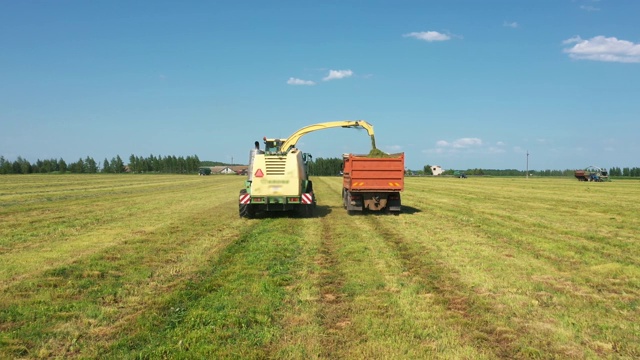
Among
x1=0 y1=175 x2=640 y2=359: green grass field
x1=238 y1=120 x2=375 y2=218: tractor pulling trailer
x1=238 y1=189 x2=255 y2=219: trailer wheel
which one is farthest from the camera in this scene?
x1=238 y1=189 x2=255 y2=219: trailer wheel

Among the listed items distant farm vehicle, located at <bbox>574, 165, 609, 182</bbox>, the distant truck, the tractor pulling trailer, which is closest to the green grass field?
the tractor pulling trailer

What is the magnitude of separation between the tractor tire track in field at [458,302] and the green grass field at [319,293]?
2 cm

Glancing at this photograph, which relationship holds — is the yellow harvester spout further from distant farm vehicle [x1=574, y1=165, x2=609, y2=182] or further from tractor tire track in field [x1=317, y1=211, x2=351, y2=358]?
distant farm vehicle [x1=574, y1=165, x2=609, y2=182]

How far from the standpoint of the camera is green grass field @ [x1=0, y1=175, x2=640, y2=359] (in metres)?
5.12

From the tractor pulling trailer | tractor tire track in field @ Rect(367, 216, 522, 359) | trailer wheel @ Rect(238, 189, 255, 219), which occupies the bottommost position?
tractor tire track in field @ Rect(367, 216, 522, 359)

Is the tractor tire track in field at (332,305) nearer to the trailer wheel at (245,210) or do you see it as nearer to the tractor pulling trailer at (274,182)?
the tractor pulling trailer at (274,182)

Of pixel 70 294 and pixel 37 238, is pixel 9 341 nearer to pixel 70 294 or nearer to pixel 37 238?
pixel 70 294

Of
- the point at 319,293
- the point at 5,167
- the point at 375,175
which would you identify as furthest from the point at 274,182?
the point at 5,167

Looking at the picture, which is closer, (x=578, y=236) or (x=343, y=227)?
(x=578, y=236)

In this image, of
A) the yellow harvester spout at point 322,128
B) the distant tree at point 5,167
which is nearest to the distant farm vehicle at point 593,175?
the yellow harvester spout at point 322,128

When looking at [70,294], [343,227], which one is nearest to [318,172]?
[343,227]

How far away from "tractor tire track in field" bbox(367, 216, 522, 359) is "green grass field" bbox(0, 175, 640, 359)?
0.08 feet

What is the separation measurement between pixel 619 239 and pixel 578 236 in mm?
956

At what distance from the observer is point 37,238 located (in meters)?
12.3
